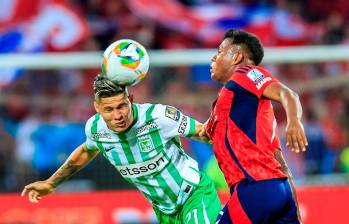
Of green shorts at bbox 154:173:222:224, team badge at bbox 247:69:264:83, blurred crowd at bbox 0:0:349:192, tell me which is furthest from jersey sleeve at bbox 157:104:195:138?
blurred crowd at bbox 0:0:349:192

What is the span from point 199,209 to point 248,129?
1214 mm

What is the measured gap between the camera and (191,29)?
11906mm

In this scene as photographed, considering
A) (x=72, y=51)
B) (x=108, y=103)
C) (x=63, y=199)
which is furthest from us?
(x=72, y=51)

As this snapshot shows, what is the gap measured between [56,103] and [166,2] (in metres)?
2.19

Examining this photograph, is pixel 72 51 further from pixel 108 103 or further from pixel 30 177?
pixel 108 103

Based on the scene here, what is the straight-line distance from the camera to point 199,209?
23.0 feet

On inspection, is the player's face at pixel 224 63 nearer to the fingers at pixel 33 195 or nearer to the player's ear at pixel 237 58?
the player's ear at pixel 237 58

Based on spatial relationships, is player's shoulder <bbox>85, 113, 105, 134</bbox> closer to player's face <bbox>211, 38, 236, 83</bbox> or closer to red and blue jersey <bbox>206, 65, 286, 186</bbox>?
player's face <bbox>211, 38, 236, 83</bbox>

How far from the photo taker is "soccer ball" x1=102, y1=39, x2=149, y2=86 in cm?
672

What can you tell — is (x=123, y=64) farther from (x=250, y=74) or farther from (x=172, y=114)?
(x=250, y=74)

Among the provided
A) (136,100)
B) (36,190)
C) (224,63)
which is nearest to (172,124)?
(224,63)

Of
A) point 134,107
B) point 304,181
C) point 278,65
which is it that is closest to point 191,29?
point 278,65

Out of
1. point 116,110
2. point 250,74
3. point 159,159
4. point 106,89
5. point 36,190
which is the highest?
point 250,74

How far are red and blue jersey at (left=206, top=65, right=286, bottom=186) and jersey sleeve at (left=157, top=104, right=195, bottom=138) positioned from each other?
3.05 ft
